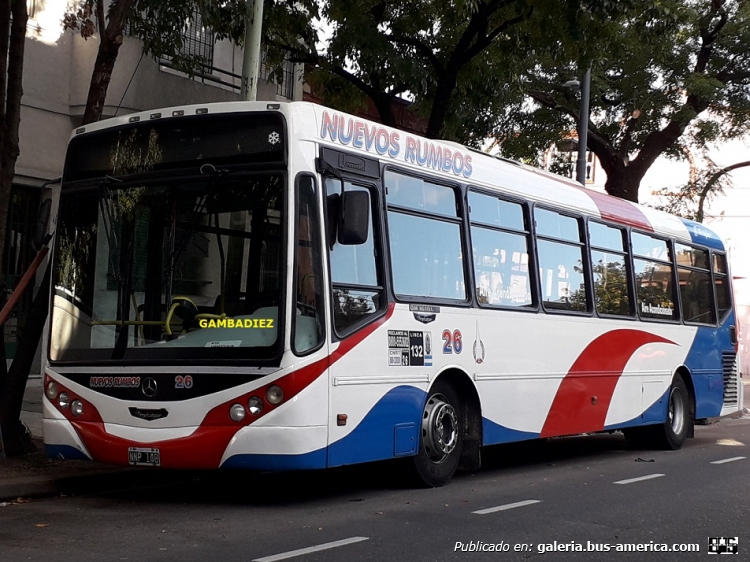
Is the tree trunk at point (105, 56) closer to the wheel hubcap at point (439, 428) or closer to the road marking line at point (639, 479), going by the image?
the wheel hubcap at point (439, 428)

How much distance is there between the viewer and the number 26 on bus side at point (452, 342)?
10.0 metres

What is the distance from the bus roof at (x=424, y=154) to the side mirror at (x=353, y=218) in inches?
20.4

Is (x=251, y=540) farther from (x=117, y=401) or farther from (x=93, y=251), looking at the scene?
(x=93, y=251)

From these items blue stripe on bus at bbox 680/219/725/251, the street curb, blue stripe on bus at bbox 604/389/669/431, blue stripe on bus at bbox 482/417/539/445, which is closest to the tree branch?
Result: blue stripe on bus at bbox 680/219/725/251

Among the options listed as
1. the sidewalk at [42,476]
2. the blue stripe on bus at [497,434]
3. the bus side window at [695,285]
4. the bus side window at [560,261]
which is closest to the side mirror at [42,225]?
the sidewalk at [42,476]

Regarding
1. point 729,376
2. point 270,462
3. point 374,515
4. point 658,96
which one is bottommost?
point 374,515

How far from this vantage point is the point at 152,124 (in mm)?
9078

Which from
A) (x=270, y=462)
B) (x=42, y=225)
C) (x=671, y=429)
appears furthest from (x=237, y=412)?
(x=671, y=429)

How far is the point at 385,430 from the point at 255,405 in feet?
4.42

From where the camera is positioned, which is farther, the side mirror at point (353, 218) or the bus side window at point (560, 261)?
the bus side window at point (560, 261)

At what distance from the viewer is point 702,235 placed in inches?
655

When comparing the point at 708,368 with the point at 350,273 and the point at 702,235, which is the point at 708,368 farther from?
the point at 350,273

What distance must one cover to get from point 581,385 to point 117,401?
5834 mm

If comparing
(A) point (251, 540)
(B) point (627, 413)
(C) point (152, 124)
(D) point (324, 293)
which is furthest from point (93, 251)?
(B) point (627, 413)
